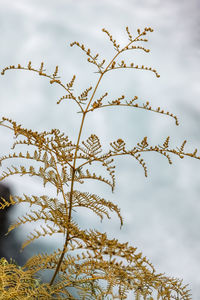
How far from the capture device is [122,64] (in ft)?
3.45

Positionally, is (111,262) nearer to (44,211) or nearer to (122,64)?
(44,211)

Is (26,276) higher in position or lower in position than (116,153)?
lower

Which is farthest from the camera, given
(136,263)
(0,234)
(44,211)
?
(0,234)

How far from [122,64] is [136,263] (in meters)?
0.56

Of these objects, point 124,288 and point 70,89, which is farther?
point 70,89

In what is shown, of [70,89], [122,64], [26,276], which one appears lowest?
[26,276]

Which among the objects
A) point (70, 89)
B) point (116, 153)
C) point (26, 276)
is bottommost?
point (26, 276)

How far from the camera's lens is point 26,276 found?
97 cm

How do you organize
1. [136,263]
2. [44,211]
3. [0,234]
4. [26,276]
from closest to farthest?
[136,263] < [44,211] < [26,276] < [0,234]

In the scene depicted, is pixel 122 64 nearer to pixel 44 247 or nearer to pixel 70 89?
pixel 70 89

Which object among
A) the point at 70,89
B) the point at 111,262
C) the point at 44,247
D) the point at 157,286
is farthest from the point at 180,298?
the point at 44,247

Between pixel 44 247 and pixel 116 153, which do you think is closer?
pixel 116 153

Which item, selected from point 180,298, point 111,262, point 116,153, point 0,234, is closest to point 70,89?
point 116,153

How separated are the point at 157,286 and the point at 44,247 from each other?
197 cm
